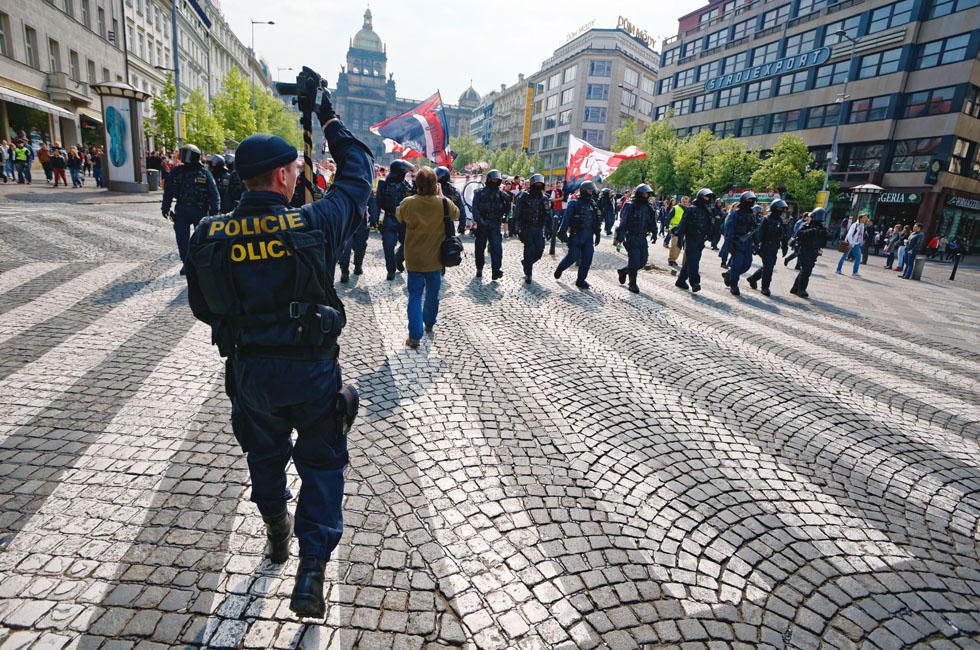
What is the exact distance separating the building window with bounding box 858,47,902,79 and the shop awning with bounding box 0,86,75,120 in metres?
48.7

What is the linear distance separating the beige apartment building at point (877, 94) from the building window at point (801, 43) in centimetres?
8

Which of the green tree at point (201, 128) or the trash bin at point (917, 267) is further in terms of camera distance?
the green tree at point (201, 128)

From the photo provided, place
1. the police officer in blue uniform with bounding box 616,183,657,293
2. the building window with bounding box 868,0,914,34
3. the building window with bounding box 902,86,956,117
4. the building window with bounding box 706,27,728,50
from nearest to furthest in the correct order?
the police officer in blue uniform with bounding box 616,183,657,293 → the building window with bounding box 902,86,956,117 → the building window with bounding box 868,0,914,34 → the building window with bounding box 706,27,728,50

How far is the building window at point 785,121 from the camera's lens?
39656mm

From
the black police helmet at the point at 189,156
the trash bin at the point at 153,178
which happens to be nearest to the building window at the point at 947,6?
the black police helmet at the point at 189,156

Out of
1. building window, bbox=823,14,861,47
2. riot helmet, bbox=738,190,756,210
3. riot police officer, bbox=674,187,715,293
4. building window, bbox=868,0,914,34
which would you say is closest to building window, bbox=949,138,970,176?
building window, bbox=868,0,914,34

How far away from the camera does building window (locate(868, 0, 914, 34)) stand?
3256cm

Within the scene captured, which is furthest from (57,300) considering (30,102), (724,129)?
(724,129)

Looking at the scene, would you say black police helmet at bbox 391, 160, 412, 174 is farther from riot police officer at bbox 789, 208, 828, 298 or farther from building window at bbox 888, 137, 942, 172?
building window at bbox 888, 137, 942, 172

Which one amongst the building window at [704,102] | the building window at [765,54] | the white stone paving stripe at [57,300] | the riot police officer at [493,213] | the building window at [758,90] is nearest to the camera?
the white stone paving stripe at [57,300]

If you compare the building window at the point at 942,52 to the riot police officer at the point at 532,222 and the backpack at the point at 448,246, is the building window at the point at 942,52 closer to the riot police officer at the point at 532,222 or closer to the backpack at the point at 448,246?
the riot police officer at the point at 532,222

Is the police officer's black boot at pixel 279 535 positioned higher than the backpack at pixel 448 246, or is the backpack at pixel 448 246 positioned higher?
the backpack at pixel 448 246

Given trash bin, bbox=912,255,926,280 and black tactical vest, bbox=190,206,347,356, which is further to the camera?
trash bin, bbox=912,255,926,280

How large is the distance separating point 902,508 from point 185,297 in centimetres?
768
